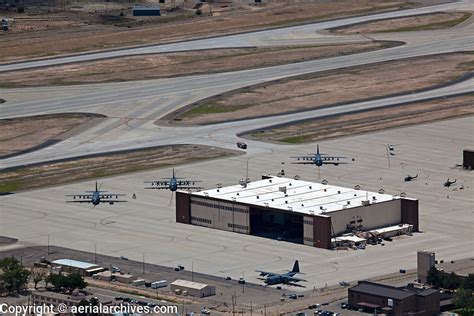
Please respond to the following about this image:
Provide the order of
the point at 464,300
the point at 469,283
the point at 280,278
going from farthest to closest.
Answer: the point at 280,278, the point at 469,283, the point at 464,300

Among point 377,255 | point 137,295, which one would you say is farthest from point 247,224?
point 137,295

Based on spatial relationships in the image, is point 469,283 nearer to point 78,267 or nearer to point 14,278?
point 78,267

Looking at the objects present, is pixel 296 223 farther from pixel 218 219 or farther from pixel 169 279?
pixel 169 279

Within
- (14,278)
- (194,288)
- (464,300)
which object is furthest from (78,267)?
(464,300)

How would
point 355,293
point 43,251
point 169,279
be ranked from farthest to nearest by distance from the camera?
point 43,251 → point 169,279 → point 355,293

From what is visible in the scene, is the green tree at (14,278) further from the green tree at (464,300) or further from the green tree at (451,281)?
the green tree at (464,300)
